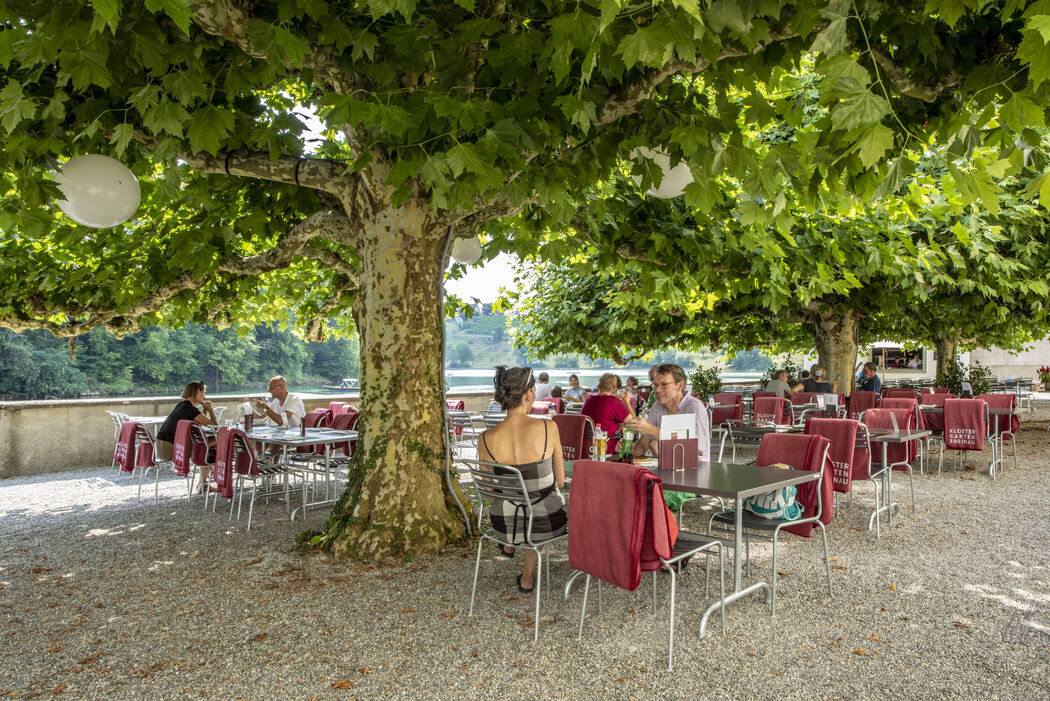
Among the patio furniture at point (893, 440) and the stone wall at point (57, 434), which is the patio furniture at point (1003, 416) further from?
the stone wall at point (57, 434)

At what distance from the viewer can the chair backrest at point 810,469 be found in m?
3.95

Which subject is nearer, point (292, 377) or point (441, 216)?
point (441, 216)

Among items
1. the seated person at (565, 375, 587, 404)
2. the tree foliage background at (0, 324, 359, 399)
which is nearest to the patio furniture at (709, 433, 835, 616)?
the seated person at (565, 375, 587, 404)

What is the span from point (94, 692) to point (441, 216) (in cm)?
363

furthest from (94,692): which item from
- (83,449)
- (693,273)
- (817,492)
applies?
(83,449)

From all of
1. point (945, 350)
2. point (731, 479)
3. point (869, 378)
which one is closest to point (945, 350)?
point (945, 350)

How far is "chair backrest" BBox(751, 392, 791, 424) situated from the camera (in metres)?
9.12

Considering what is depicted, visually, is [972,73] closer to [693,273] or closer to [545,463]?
[545,463]

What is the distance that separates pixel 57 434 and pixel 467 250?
27.4 ft

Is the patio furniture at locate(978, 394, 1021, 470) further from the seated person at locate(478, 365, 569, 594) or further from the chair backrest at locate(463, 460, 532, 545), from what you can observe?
the chair backrest at locate(463, 460, 532, 545)

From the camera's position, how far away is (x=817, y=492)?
397cm

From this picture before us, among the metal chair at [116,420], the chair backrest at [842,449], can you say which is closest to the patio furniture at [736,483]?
the chair backrest at [842,449]

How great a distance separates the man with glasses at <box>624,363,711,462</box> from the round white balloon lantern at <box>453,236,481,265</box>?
2386mm

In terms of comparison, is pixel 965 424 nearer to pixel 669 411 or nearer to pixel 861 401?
pixel 861 401
